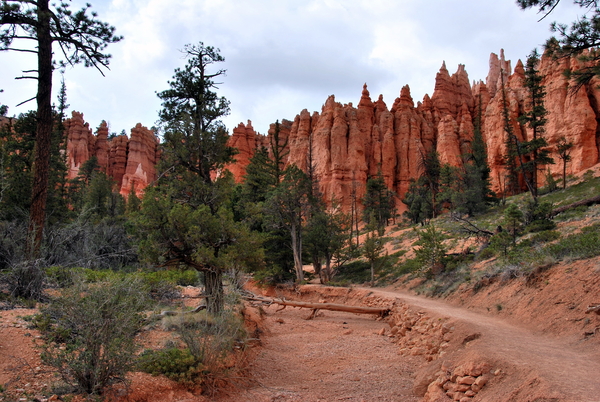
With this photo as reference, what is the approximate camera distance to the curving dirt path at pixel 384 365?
5.05 meters

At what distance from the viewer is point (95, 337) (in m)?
5.00

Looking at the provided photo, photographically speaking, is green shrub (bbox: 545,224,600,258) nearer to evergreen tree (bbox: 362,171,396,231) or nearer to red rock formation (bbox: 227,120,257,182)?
evergreen tree (bbox: 362,171,396,231)

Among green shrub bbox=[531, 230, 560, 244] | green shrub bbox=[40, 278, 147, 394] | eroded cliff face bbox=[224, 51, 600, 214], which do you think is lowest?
green shrub bbox=[40, 278, 147, 394]

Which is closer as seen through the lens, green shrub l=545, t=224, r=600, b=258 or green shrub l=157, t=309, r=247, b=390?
green shrub l=157, t=309, r=247, b=390

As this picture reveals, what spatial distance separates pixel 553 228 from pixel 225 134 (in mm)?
14977

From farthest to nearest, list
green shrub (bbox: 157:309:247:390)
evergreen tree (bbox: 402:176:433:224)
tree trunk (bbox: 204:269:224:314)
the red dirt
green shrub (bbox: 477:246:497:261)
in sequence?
evergreen tree (bbox: 402:176:433:224)
green shrub (bbox: 477:246:497:261)
tree trunk (bbox: 204:269:224:314)
green shrub (bbox: 157:309:247:390)
the red dirt

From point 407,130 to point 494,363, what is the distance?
62.4 m

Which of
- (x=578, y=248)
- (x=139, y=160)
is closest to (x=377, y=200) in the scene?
(x=578, y=248)

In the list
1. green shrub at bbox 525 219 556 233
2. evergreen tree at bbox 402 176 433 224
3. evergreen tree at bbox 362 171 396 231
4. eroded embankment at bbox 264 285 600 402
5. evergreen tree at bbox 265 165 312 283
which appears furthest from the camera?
evergreen tree at bbox 362 171 396 231

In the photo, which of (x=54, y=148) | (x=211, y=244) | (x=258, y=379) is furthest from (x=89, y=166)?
(x=258, y=379)

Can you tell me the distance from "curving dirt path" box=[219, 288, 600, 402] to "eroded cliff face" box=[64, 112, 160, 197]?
224ft

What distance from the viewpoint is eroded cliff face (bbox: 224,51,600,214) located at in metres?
50.4

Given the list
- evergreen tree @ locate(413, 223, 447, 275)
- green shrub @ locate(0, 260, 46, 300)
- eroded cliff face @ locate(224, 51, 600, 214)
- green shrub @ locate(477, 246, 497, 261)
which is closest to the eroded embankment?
green shrub @ locate(477, 246, 497, 261)

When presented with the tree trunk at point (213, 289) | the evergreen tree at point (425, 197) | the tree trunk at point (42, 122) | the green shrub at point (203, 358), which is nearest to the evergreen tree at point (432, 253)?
the tree trunk at point (213, 289)
